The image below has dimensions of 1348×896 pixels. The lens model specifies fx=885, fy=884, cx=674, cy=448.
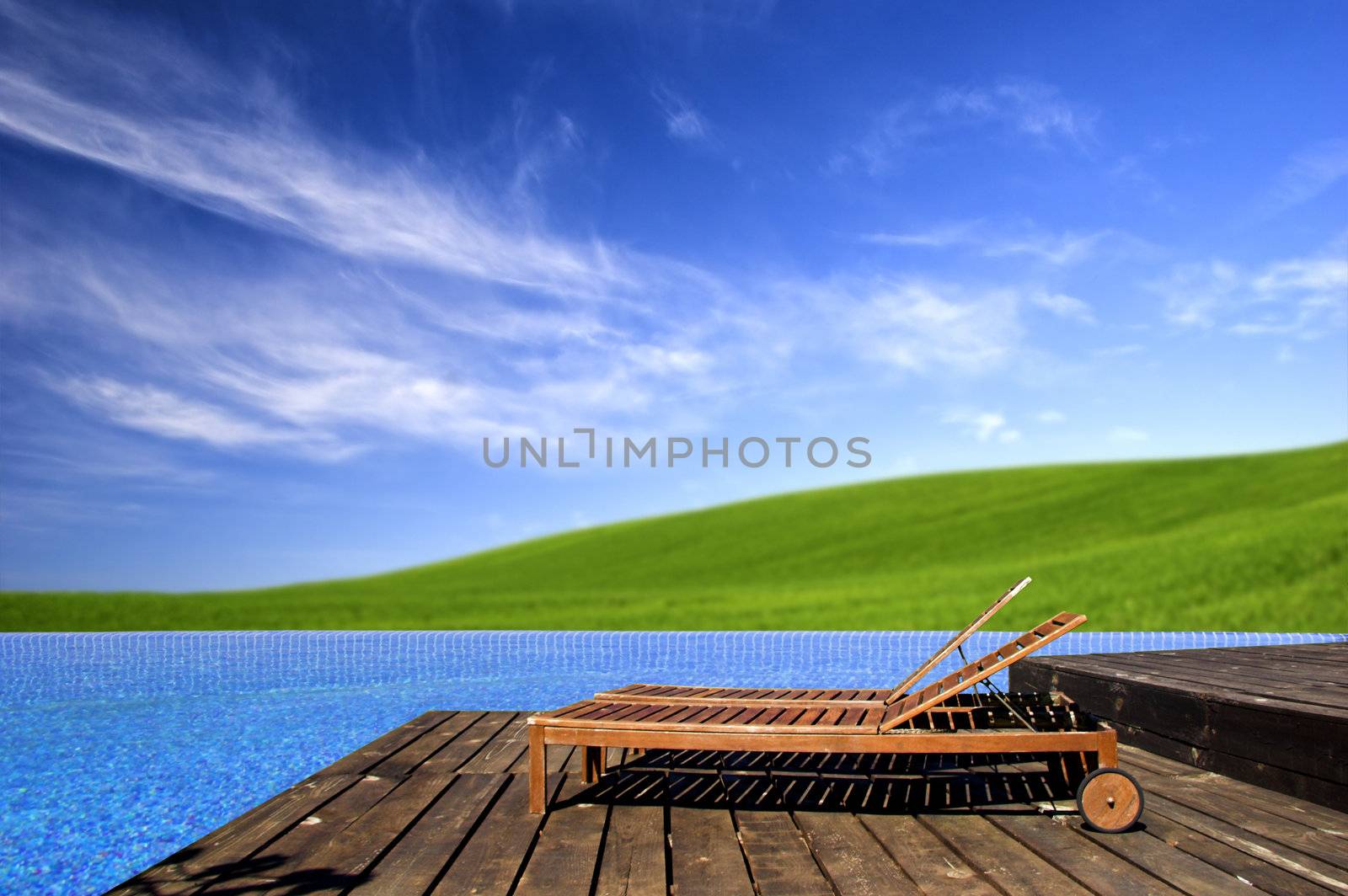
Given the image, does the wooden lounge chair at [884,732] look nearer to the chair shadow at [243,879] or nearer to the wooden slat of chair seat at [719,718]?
the wooden slat of chair seat at [719,718]

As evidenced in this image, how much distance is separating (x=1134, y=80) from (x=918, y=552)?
38.2 feet

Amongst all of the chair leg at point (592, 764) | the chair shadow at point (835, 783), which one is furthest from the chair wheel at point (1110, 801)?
the chair leg at point (592, 764)

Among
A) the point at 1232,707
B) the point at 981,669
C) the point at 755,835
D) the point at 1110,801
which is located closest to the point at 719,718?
the point at 755,835

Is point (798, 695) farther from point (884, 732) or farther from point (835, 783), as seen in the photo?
point (884, 732)

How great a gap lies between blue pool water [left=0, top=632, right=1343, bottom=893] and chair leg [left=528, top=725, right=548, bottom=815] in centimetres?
340

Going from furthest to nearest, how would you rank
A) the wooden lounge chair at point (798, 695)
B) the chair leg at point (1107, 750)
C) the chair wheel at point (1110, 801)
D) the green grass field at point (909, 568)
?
the green grass field at point (909, 568)
the wooden lounge chair at point (798, 695)
the chair leg at point (1107, 750)
the chair wheel at point (1110, 801)

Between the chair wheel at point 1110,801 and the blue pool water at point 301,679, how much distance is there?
5.07 meters

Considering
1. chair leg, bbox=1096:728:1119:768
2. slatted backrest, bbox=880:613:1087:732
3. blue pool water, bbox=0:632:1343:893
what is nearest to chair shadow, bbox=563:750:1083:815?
chair leg, bbox=1096:728:1119:768

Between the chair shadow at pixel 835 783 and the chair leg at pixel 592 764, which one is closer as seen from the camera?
the chair shadow at pixel 835 783

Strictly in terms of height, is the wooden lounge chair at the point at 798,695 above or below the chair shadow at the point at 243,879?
above

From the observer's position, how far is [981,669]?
3480mm

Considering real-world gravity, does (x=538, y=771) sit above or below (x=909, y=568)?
below

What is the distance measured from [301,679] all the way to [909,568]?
13950 millimetres

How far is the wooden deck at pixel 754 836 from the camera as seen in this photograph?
263 centimetres
